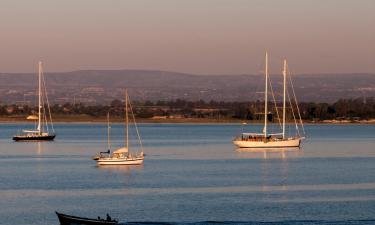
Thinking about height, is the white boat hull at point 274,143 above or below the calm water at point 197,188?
above

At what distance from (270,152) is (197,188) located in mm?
42773

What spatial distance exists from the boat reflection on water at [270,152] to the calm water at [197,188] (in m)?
0.19

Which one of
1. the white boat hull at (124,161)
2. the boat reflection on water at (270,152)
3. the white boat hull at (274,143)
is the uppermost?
the white boat hull at (274,143)

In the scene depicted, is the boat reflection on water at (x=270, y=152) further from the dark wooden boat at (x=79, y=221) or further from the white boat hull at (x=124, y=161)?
the dark wooden boat at (x=79, y=221)

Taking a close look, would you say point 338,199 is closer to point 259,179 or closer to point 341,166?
Result: point 259,179

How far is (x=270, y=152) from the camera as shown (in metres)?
102

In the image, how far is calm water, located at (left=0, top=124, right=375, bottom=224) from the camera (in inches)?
1857

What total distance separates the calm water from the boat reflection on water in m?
0.19

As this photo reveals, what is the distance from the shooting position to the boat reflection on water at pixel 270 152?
3757 inches

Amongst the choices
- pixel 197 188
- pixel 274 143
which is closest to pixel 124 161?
pixel 197 188

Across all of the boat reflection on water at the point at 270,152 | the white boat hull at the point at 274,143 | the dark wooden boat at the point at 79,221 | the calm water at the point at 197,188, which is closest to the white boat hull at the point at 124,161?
the calm water at the point at 197,188

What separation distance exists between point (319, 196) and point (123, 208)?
11.6 meters

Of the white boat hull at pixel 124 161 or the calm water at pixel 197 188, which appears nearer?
the calm water at pixel 197 188

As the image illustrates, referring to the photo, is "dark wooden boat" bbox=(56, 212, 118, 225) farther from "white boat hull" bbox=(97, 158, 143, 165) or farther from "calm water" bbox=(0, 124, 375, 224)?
"white boat hull" bbox=(97, 158, 143, 165)
